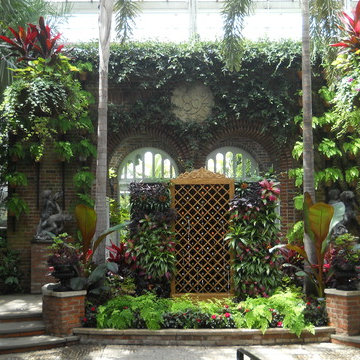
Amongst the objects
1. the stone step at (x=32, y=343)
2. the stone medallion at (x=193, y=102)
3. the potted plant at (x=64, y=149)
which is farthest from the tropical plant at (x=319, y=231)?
the potted plant at (x=64, y=149)

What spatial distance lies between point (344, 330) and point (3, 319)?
4.72 meters

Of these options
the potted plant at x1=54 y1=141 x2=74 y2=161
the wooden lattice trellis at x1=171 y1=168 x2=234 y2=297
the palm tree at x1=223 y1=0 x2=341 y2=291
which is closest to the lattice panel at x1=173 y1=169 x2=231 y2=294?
the wooden lattice trellis at x1=171 y1=168 x2=234 y2=297

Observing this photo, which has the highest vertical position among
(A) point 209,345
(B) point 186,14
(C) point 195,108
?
(B) point 186,14

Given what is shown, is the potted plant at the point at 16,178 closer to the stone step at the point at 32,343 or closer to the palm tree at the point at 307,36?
the stone step at the point at 32,343

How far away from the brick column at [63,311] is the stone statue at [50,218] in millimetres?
3084

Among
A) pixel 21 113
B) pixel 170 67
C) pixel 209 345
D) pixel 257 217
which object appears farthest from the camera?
pixel 170 67

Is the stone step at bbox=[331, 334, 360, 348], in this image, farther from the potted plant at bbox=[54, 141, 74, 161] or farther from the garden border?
the potted plant at bbox=[54, 141, 74, 161]

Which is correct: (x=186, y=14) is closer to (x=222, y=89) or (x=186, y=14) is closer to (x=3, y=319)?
(x=222, y=89)

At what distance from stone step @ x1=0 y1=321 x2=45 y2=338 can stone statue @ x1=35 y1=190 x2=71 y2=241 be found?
284 centimetres

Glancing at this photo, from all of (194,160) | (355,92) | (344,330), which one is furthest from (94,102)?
(344,330)

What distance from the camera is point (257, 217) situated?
24.0 ft

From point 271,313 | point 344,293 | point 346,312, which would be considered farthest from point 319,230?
point 271,313

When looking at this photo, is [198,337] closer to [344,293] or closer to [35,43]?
[344,293]

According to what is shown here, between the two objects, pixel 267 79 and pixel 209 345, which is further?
pixel 267 79
